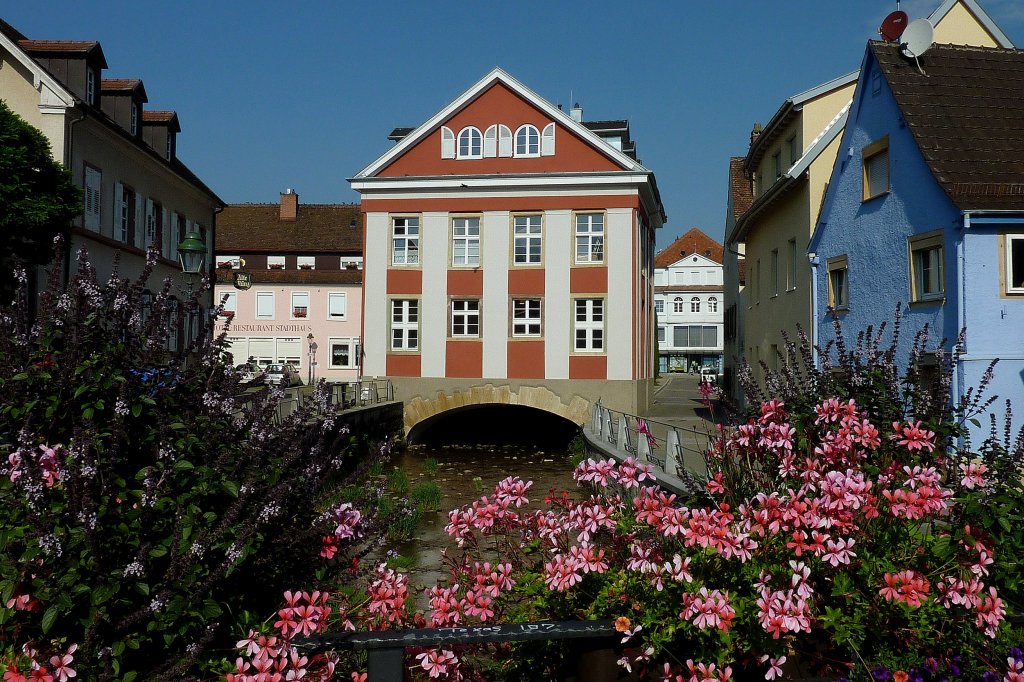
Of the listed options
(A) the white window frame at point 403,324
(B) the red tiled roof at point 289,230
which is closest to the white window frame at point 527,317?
(A) the white window frame at point 403,324

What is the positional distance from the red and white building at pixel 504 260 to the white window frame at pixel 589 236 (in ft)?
0.14

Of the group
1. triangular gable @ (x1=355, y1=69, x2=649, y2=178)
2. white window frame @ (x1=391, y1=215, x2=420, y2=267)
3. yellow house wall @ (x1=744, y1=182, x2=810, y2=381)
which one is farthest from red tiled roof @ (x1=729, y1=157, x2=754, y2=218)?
white window frame @ (x1=391, y1=215, x2=420, y2=267)

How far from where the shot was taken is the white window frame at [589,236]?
29781 mm

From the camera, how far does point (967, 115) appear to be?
1720 cm

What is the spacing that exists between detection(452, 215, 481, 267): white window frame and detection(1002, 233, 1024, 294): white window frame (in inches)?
701

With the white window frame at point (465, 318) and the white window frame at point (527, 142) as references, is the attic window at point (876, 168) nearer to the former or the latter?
the white window frame at point (527, 142)

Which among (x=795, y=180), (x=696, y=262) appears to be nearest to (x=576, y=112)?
(x=795, y=180)

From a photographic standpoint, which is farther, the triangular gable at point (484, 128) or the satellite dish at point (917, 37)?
the triangular gable at point (484, 128)

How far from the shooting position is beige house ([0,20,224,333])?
72.8 feet

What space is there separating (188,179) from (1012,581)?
103ft

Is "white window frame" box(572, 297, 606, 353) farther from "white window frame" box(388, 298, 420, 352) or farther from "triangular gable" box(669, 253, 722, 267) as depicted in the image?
"triangular gable" box(669, 253, 722, 267)

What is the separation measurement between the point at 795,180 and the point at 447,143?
12.5m

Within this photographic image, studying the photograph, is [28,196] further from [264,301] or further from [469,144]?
[264,301]

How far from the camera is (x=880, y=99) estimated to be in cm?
1841
